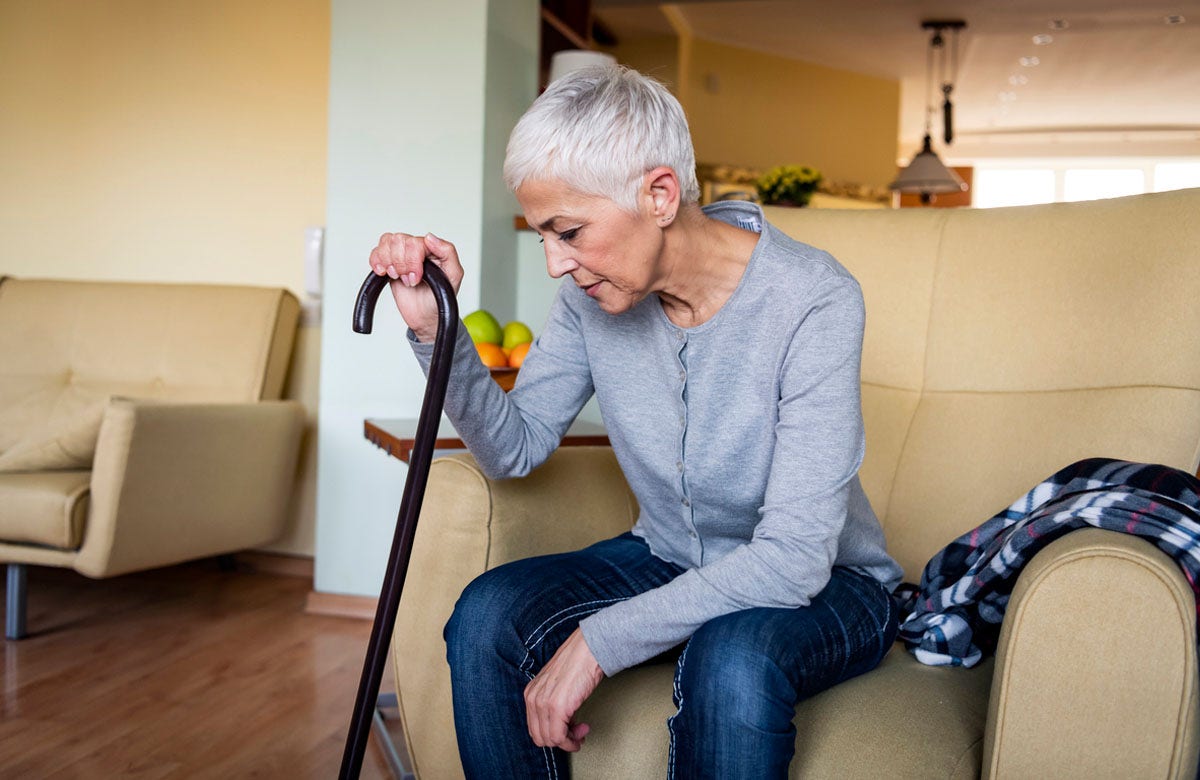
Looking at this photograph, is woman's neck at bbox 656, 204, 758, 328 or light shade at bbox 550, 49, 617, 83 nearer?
woman's neck at bbox 656, 204, 758, 328

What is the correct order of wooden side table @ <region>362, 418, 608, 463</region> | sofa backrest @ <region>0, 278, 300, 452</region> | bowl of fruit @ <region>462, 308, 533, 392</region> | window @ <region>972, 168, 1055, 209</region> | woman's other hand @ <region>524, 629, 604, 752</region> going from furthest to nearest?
window @ <region>972, 168, 1055, 209</region>, sofa backrest @ <region>0, 278, 300, 452</region>, bowl of fruit @ <region>462, 308, 533, 392</region>, wooden side table @ <region>362, 418, 608, 463</region>, woman's other hand @ <region>524, 629, 604, 752</region>

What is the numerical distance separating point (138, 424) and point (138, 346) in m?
0.72

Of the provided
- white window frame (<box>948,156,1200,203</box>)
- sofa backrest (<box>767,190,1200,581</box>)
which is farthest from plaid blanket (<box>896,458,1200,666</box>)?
white window frame (<box>948,156,1200,203</box>)

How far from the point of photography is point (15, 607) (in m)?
2.61

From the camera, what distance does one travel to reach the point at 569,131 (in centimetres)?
115

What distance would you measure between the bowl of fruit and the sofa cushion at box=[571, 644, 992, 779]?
733mm

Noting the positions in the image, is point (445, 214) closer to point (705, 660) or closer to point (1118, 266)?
point (1118, 266)

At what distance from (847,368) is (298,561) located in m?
2.62

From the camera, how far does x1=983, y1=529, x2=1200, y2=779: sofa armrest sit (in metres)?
1.01

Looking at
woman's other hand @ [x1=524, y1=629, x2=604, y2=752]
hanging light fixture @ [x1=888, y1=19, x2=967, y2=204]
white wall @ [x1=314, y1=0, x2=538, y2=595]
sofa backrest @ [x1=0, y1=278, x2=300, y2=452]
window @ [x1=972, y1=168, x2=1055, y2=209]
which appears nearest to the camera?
woman's other hand @ [x1=524, y1=629, x2=604, y2=752]

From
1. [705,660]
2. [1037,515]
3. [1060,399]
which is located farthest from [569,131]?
[1060,399]

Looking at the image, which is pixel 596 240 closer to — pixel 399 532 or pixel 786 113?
pixel 399 532

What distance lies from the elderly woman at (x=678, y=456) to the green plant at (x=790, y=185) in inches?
80.3

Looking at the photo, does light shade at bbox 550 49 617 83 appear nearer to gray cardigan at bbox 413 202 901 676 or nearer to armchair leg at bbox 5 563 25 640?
gray cardigan at bbox 413 202 901 676
